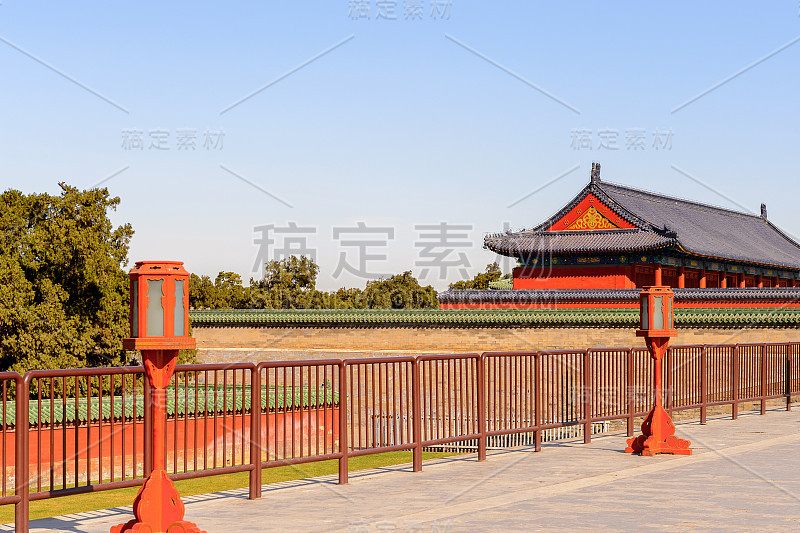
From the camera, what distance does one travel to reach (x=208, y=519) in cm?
652

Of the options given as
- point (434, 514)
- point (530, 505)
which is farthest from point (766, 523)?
point (434, 514)

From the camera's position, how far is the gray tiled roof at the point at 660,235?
37.9 metres

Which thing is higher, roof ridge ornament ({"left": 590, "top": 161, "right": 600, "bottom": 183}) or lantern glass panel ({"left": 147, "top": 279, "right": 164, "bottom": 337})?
roof ridge ornament ({"left": 590, "top": 161, "right": 600, "bottom": 183})

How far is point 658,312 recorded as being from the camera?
1032 centimetres

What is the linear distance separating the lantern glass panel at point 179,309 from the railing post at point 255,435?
4.69ft

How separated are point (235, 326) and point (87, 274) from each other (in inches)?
366

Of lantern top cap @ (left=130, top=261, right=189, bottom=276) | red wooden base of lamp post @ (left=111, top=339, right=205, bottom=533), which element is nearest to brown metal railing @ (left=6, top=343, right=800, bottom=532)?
red wooden base of lamp post @ (left=111, top=339, right=205, bottom=533)

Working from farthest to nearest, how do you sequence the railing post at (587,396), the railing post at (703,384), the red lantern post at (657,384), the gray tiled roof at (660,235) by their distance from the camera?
the gray tiled roof at (660,235) → the railing post at (703,384) → the railing post at (587,396) → the red lantern post at (657,384)

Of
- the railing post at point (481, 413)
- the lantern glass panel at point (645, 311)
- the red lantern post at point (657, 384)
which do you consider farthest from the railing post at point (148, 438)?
the lantern glass panel at point (645, 311)

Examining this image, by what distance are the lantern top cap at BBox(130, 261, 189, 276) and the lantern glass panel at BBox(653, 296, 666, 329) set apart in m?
6.03

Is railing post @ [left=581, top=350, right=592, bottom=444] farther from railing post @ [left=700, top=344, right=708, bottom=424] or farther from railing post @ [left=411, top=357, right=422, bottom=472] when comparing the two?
railing post @ [left=700, top=344, right=708, bottom=424]

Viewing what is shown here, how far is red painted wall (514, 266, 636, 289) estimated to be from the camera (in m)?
37.9

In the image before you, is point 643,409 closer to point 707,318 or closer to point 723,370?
point 723,370

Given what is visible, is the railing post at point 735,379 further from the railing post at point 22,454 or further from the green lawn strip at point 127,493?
the railing post at point 22,454
